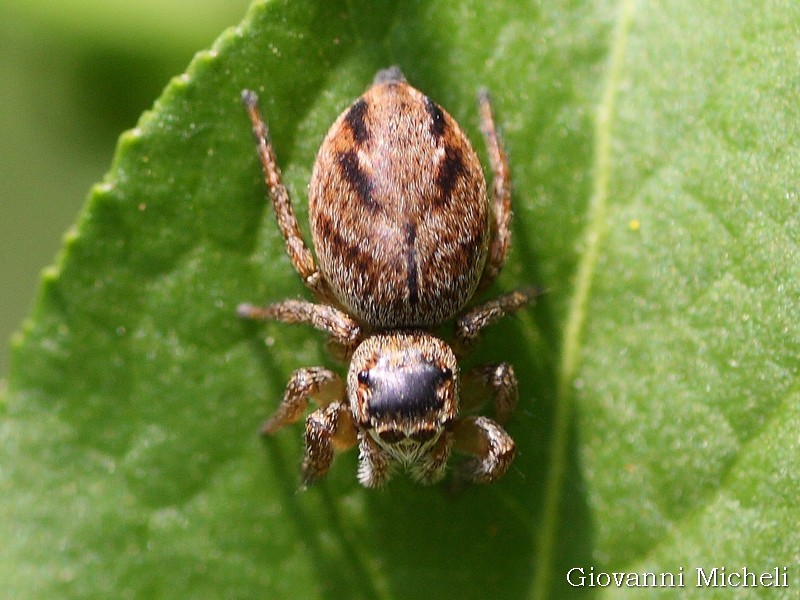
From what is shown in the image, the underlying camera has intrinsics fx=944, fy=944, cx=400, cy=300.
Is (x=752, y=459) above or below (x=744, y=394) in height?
below

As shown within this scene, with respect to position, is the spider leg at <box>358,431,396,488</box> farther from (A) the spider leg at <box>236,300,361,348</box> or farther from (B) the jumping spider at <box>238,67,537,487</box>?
(A) the spider leg at <box>236,300,361,348</box>

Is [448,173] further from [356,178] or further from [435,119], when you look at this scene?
[356,178]

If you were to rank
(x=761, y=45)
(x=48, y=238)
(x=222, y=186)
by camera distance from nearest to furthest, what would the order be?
(x=761, y=45), (x=222, y=186), (x=48, y=238)

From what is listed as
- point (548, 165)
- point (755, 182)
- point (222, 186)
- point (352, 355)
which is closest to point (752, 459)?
point (755, 182)

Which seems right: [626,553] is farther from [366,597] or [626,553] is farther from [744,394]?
[366,597]

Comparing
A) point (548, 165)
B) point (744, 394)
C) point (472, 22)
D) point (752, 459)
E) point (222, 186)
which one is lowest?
point (752, 459)

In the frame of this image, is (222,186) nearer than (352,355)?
Yes
